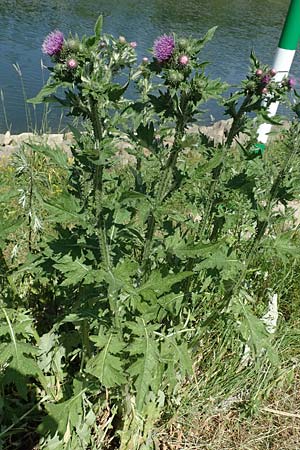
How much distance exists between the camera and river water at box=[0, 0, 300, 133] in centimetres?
994

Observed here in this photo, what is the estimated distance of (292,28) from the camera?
454 centimetres

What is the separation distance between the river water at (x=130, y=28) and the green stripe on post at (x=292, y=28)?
15.9 ft

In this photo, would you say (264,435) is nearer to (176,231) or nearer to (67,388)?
(67,388)

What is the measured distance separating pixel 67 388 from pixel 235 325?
41.8 inches

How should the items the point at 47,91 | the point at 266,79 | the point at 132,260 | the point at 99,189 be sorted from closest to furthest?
the point at 47,91, the point at 99,189, the point at 266,79, the point at 132,260

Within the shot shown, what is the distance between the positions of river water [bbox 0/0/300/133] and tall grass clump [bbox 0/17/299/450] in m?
6.27

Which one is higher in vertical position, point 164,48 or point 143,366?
point 164,48

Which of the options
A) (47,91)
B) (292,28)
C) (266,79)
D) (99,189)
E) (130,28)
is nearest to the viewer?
(47,91)

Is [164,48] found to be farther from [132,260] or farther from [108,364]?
[108,364]

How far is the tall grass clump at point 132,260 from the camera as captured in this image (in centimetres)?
187

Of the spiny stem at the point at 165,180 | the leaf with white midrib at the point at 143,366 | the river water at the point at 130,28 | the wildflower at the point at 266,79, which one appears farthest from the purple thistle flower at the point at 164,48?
the river water at the point at 130,28

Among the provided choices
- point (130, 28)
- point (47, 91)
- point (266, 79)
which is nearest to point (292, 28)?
point (266, 79)

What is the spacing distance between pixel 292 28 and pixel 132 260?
327 cm

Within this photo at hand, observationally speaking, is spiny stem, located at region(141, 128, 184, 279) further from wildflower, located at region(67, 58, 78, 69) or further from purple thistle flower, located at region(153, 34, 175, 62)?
wildflower, located at region(67, 58, 78, 69)
